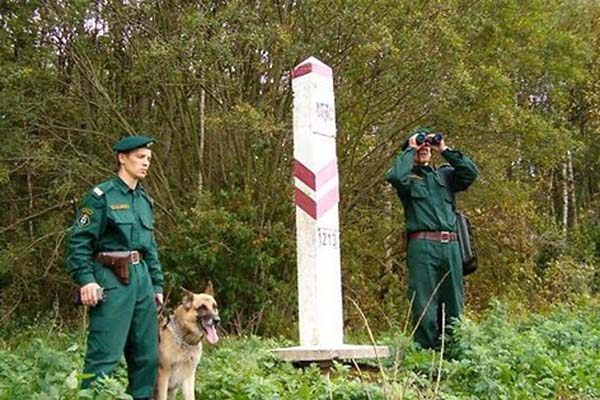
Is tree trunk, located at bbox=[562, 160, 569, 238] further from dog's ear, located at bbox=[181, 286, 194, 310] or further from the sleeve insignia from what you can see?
the sleeve insignia

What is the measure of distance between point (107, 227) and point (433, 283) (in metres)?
3.09

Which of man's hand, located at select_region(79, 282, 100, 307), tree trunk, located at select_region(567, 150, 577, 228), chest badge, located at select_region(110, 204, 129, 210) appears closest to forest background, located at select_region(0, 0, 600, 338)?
chest badge, located at select_region(110, 204, 129, 210)

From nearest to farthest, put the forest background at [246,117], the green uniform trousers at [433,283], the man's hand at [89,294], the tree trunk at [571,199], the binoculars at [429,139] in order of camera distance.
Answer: the man's hand at [89,294] < the green uniform trousers at [433,283] < the binoculars at [429,139] < the forest background at [246,117] < the tree trunk at [571,199]

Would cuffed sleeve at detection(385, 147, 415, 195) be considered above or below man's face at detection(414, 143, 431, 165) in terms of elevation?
below

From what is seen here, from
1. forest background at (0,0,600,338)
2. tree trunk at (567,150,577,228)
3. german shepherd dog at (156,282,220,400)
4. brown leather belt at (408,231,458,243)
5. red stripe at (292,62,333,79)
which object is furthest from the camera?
tree trunk at (567,150,577,228)

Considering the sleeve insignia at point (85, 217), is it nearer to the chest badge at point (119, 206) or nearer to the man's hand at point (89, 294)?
the chest badge at point (119, 206)

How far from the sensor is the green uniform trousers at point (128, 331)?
5.30 meters

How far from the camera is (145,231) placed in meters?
5.65

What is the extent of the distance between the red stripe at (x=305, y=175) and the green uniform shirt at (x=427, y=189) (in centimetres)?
91

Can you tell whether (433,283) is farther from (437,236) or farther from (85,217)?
(85,217)

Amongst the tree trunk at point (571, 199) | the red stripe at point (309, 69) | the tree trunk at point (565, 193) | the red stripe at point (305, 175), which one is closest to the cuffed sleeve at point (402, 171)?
the red stripe at point (305, 175)

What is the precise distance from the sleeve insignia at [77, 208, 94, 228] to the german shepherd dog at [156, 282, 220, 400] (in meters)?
0.99

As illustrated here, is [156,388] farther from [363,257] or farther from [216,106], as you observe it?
[363,257]

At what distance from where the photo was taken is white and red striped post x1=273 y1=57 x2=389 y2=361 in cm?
659
